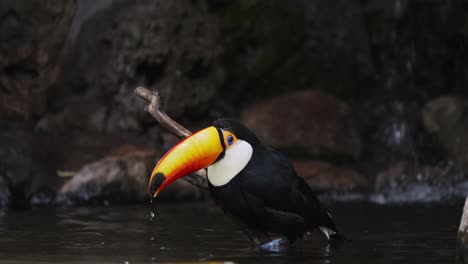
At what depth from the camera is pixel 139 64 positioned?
16.7 metres

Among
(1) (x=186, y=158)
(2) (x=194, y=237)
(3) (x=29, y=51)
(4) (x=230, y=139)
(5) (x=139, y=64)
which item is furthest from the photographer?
(5) (x=139, y=64)

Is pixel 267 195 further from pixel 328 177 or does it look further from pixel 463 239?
pixel 328 177

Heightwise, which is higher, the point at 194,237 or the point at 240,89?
the point at 240,89

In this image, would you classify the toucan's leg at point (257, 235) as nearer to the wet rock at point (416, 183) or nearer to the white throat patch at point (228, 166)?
the white throat patch at point (228, 166)

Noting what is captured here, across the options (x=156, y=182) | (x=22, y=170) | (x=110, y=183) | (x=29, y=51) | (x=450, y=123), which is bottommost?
(x=156, y=182)

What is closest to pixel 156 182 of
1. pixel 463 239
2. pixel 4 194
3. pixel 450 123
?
pixel 463 239

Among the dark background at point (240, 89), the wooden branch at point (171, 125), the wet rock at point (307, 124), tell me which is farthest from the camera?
the wet rock at point (307, 124)

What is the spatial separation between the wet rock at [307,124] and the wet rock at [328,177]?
930 mm

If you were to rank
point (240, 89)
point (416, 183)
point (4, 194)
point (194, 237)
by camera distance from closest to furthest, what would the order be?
point (194, 237), point (4, 194), point (416, 183), point (240, 89)

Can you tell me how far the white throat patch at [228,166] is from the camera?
24.4 feet

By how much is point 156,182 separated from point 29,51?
359 inches

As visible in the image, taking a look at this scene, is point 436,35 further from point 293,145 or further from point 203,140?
point 203,140

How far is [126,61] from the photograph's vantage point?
54.8 feet

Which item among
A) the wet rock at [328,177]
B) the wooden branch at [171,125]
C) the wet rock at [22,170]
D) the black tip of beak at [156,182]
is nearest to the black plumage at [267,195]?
the wooden branch at [171,125]
